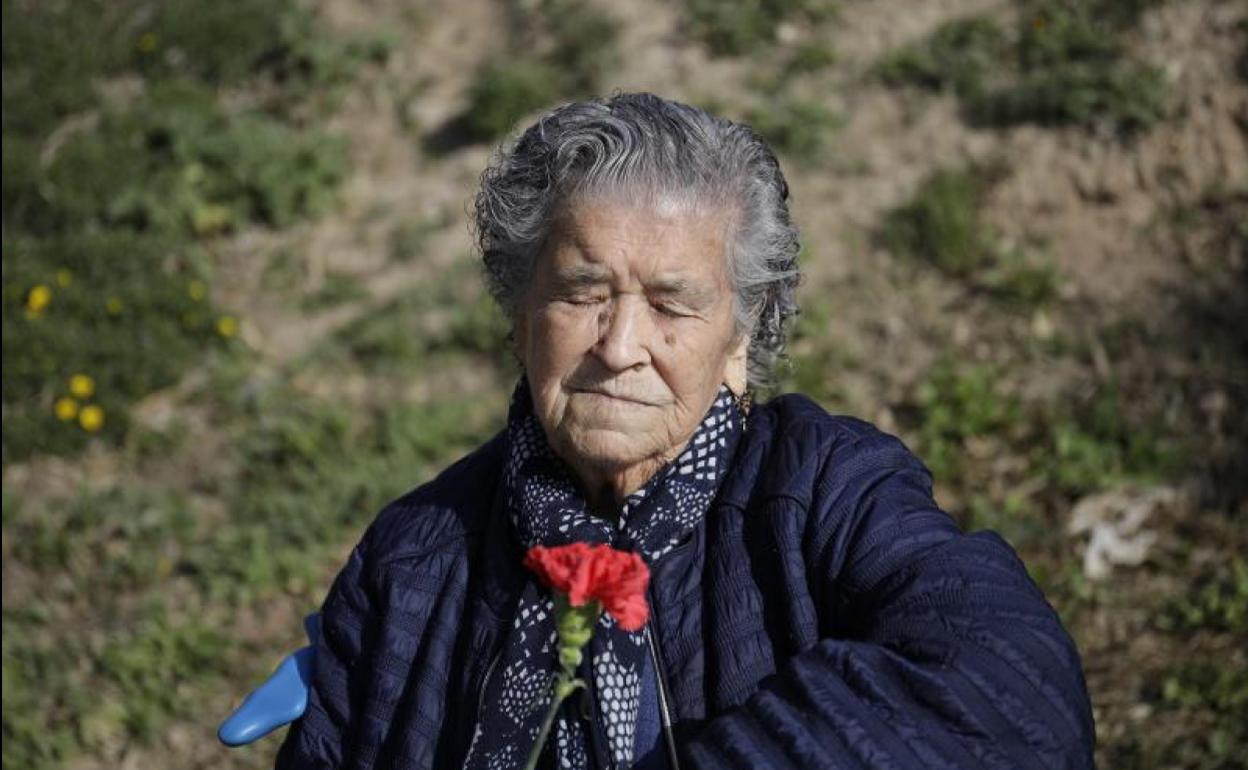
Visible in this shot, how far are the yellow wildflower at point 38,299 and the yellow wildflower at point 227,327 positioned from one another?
64cm

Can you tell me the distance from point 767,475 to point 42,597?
320cm

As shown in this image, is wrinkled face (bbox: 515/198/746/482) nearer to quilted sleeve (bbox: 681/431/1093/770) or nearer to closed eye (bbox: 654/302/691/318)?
closed eye (bbox: 654/302/691/318)

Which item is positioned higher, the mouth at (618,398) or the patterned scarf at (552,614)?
the mouth at (618,398)

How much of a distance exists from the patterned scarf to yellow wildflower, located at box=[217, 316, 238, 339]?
338cm

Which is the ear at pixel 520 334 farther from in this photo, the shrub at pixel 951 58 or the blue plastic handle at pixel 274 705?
the shrub at pixel 951 58

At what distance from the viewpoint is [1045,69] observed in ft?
18.0

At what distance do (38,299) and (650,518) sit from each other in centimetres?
398

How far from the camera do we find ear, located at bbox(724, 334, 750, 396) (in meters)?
2.44

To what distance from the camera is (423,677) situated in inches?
93.1

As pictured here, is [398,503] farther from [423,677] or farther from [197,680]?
[197,680]

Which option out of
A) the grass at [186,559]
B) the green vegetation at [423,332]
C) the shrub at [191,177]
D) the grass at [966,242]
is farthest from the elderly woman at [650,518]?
the shrub at [191,177]

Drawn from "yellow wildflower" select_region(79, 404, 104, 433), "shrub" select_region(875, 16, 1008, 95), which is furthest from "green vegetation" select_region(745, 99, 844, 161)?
"yellow wildflower" select_region(79, 404, 104, 433)

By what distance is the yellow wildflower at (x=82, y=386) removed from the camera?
5324 millimetres

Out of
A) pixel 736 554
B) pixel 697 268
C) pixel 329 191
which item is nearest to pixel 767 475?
pixel 736 554
